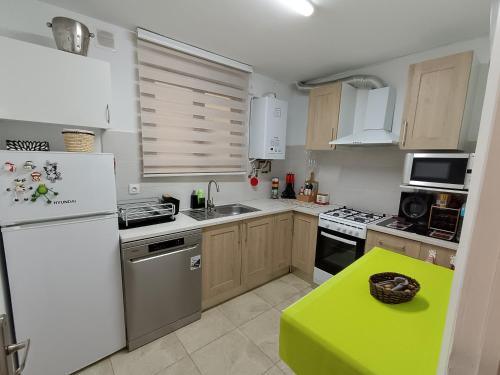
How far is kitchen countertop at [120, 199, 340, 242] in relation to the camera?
1596mm

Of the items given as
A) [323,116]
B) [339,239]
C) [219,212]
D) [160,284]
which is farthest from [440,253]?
[160,284]

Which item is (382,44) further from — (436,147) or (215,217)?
(215,217)

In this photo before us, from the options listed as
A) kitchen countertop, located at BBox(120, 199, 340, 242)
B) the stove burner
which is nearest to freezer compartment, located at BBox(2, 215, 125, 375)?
kitchen countertop, located at BBox(120, 199, 340, 242)

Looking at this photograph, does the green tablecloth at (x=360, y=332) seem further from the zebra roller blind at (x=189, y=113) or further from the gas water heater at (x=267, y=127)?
the gas water heater at (x=267, y=127)

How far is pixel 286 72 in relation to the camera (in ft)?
8.90

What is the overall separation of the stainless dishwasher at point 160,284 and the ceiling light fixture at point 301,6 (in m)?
1.76

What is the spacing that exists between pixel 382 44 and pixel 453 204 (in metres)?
1.50

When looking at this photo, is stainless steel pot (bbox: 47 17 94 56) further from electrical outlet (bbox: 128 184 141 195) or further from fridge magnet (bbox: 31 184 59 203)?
electrical outlet (bbox: 128 184 141 195)

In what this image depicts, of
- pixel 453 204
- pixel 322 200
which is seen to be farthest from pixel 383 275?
pixel 322 200

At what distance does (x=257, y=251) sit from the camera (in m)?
2.36

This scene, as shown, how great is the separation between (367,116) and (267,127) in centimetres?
107

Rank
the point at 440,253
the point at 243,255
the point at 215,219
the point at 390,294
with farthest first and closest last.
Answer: the point at 243,255 → the point at 215,219 → the point at 440,253 → the point at 390,294

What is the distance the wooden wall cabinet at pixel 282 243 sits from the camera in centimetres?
249

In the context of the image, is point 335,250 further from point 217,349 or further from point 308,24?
point 308,24
